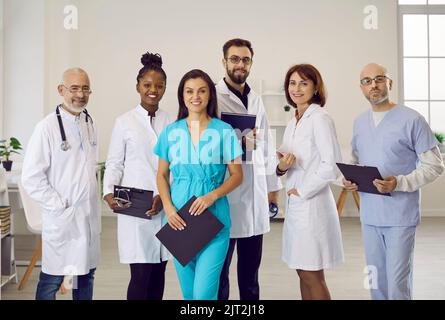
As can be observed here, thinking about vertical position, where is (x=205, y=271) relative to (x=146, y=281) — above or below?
above

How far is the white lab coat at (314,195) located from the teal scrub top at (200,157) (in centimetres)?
26

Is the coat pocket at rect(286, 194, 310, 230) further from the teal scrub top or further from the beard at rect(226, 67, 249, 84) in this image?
the beard at rect(226, 67, 249, 84)

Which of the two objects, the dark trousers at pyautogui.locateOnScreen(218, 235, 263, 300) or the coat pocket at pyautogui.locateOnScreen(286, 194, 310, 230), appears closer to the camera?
the coat pocket at pyautogui.locateOnScreen(286, 194, 310, 230)

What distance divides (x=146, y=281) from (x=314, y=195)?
70cm

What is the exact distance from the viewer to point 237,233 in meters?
1.75

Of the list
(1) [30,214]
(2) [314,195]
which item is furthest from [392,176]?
(1) [30,214]

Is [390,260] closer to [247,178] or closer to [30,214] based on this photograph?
[247,178]

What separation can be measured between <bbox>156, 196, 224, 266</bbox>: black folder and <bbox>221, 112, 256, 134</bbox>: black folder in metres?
0.33

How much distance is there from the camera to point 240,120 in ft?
5.37

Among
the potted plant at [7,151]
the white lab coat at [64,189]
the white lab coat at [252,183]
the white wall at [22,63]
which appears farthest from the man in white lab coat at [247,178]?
the potted plant at [7,151]

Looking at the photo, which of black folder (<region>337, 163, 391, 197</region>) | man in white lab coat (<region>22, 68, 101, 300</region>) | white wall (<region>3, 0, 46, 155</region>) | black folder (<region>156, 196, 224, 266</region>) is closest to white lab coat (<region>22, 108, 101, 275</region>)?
man in white lab coat (<region>22, 68, 101, 300</region>)

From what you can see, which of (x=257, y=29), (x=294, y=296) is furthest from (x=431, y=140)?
(x=257, y=29)

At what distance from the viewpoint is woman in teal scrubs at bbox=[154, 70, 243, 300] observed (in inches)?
57.6

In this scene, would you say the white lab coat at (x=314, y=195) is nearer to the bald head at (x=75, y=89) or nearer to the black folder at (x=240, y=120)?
the black folder at (x=240, y=120)
